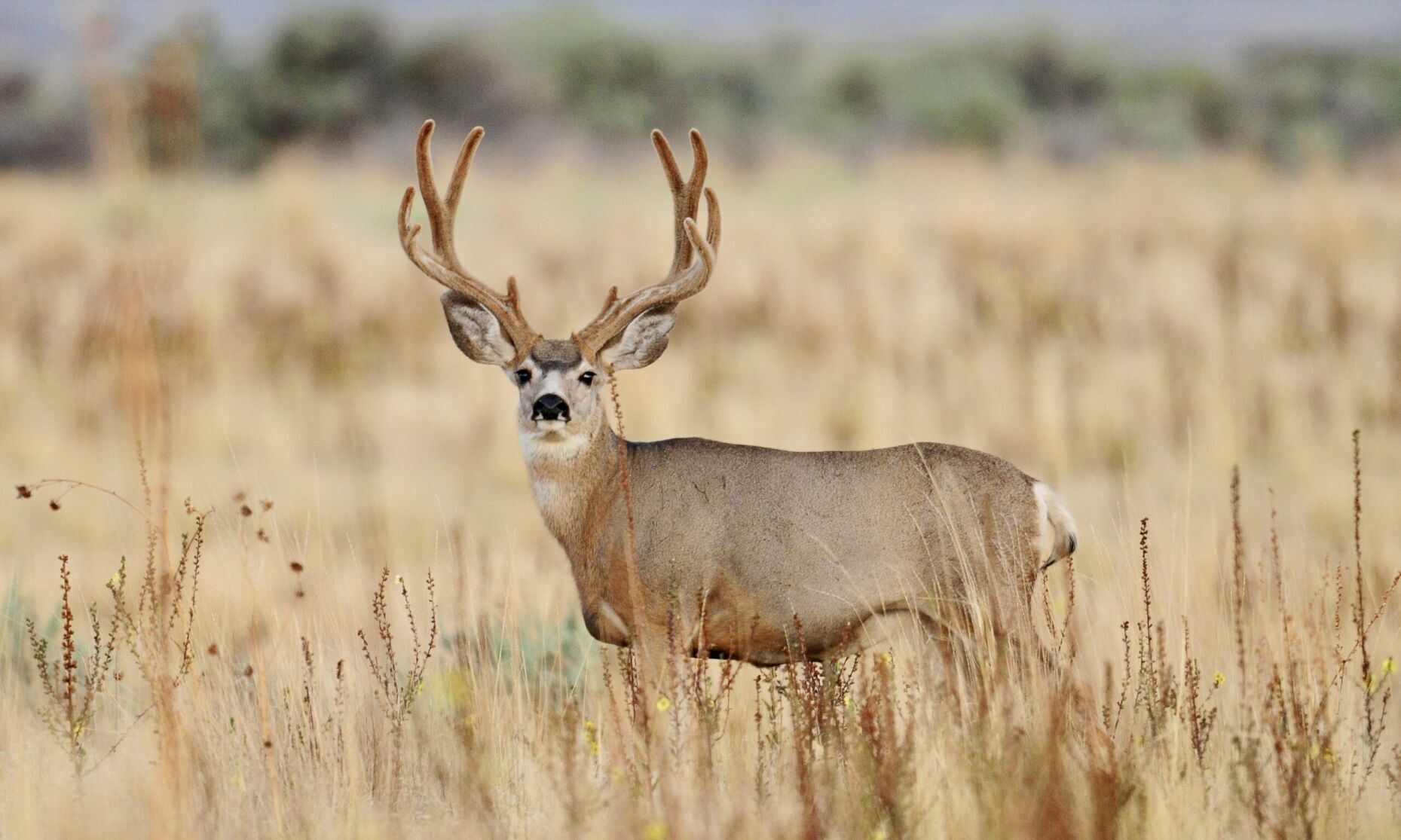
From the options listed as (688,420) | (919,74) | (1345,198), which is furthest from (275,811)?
(919,74)

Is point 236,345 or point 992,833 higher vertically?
point 236,345

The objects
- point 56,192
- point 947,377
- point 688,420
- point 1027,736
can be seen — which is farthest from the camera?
point 56,192

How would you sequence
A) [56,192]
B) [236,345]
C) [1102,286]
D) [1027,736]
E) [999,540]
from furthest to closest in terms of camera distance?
[56,192]
[1102,286]
[236,345]
[999,540]
[1027,736]

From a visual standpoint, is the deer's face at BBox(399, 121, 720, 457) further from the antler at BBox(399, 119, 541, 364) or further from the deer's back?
the deer's back

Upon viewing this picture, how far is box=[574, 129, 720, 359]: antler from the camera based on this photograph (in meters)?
5.75

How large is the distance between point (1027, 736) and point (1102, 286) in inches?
431

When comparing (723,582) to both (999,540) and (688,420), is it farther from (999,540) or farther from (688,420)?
(688,420)

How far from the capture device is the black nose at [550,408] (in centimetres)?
545

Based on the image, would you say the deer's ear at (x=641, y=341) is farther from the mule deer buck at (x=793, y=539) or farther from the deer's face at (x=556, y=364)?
the mule deer buck at (x=793, y=539)

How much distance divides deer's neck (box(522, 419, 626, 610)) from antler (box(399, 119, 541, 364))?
36cm

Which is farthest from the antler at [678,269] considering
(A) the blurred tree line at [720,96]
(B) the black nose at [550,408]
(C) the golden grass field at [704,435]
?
(A) the blurred tree line at [720,96]

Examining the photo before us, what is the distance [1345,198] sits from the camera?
718 inches

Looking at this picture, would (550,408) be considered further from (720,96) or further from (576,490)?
(720,96)

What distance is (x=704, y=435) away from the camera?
12.0 m
